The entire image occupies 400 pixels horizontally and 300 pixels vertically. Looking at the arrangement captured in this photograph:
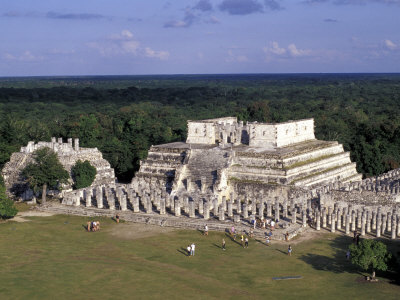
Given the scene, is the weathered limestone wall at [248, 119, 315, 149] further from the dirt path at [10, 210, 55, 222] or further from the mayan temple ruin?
the dirt path at [10, 210, 55, 222]

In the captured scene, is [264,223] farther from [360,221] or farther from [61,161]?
[61,161]

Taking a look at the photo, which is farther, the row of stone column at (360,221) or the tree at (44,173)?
the tree at (44,173)

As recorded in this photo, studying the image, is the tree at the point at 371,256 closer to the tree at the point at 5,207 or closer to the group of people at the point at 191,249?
the group of people at the point at 191,249

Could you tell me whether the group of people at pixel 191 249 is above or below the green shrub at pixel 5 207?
below

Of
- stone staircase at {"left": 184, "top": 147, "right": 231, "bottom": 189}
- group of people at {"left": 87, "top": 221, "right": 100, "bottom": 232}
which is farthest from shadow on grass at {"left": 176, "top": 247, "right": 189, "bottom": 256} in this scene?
stone staircase at {"left": 184, "top": 147, "right": 231, "bottom": 189}

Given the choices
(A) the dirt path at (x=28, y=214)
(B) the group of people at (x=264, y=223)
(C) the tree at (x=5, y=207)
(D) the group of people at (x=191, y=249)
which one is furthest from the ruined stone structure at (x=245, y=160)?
(C) the tree at (x=5, y=207)

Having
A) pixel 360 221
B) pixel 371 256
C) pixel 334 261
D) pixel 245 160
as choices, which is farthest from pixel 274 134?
pixel 371 256

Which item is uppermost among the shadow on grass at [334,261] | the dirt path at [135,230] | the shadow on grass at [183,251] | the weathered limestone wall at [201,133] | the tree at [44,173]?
the weathered limestone wall at [201,133]
